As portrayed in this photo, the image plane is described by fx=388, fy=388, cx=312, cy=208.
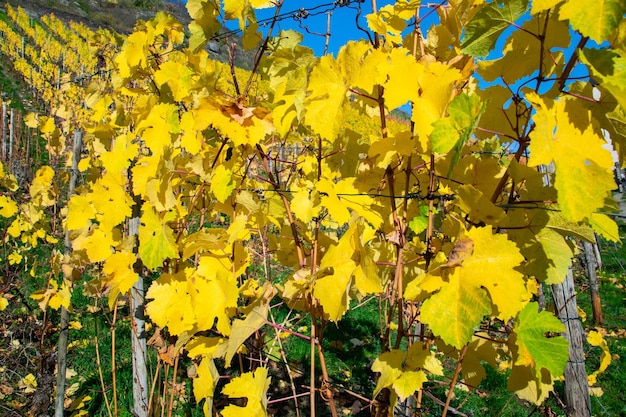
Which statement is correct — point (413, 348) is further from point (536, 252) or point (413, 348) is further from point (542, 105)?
point (542, 105)

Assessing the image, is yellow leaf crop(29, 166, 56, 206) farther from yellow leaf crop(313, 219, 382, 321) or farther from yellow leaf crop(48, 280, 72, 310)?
yellow leaf crop(313, 219, 382, 321)

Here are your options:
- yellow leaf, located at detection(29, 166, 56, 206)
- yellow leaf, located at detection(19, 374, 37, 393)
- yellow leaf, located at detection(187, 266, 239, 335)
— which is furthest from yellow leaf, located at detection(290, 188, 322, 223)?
yellow leaf, located at detection(19, 374, 37, 393)

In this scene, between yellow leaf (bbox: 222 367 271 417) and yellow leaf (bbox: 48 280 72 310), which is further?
yellow leaf (bbox: 48 280 72 310)

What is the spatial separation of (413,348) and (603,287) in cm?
729

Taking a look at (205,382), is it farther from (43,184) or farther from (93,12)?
(93,12)

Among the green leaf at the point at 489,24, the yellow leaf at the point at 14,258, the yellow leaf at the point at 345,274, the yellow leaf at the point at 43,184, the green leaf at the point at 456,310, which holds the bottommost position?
the green leaf at the point at 456,310

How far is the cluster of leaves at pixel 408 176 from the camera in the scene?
0.70 metres

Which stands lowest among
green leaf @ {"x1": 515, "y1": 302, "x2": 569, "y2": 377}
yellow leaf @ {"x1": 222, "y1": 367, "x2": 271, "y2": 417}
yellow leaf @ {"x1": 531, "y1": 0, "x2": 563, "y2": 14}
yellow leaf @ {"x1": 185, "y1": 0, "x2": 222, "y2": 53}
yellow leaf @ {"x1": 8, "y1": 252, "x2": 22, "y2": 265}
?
yellow leaf @ {"x1": 222, "y1": 367, "x2": 271, "y2": 417}

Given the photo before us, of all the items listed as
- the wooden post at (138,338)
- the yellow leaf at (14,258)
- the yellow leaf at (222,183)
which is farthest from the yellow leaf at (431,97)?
the yellow leaf at (14,258)

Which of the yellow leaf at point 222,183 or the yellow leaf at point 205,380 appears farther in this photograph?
the yellow leaf at point 205,380

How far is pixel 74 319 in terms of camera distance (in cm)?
406

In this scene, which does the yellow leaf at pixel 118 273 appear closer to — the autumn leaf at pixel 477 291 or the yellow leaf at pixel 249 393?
the yellow leaf at pixel 249 393

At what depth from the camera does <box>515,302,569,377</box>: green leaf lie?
0.72 metres

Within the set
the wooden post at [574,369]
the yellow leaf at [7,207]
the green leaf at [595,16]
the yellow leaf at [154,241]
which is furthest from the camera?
the yellow leaf at [7,207]
